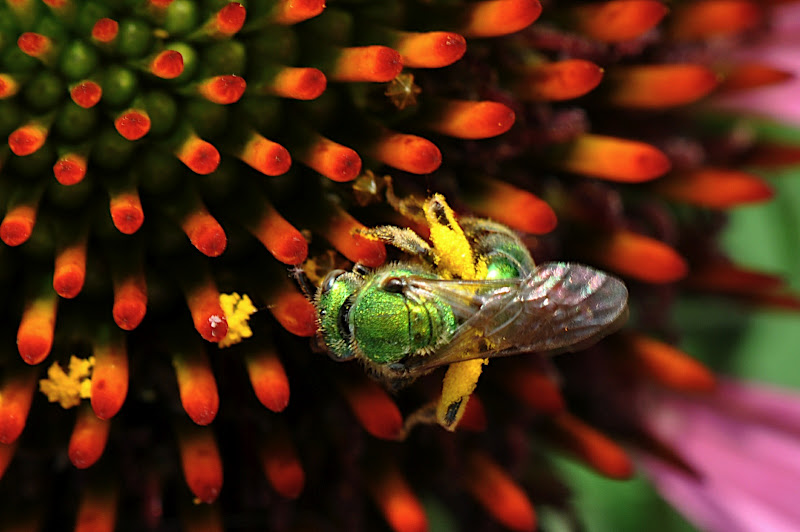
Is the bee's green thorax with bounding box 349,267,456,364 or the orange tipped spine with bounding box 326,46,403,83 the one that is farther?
the orange tipped spine with bounding box 326,46,403,83

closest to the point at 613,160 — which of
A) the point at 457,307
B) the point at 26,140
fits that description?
the point at 457,307

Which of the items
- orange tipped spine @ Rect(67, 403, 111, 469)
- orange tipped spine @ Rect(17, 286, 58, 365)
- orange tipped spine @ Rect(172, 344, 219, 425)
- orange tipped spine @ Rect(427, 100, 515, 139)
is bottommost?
orange tipped spine @ Rect(67, 403, 111, 469)

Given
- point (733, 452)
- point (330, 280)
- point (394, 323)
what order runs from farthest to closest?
point (733, 452)
point (330, 280)
point (394, 323)

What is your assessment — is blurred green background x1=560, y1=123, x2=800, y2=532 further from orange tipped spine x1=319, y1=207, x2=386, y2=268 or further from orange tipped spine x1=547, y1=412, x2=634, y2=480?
orange tipped spine x1=319, y1=207, x2=386, y2=268

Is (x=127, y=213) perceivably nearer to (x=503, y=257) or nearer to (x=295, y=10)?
(x=295, y=10)

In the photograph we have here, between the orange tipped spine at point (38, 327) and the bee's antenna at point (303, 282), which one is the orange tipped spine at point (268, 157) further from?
Result: the orange tipped spine at point (38, 327)

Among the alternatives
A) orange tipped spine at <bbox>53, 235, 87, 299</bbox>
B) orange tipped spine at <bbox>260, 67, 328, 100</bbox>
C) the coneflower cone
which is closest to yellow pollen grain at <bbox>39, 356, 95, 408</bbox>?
the coneflower cone

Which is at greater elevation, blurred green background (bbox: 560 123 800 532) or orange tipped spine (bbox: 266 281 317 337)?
orange tipped spine (bbox: 266 281 317 337)

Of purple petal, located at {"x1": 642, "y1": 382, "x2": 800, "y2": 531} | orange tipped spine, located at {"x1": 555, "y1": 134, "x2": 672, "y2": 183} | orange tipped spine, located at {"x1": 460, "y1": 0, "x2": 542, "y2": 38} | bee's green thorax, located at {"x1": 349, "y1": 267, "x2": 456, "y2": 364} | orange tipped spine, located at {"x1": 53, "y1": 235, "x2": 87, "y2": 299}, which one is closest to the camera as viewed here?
bee's green thorax, located at {"x1": 349, "y1": 267, "x2": 456, "y2": 364}
